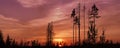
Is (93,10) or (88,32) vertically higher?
(93,10)

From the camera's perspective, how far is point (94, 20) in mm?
105938

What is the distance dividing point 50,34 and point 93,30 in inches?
661

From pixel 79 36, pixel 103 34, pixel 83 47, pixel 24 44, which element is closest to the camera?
pixel 83 47

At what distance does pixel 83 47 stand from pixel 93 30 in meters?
38.7

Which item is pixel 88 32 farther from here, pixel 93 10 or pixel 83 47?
pixel 83 47

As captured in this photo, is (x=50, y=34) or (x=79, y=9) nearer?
(x=79, y=9)

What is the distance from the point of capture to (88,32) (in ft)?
329

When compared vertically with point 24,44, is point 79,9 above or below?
above

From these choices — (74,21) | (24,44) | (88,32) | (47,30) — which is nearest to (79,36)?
(88,32)

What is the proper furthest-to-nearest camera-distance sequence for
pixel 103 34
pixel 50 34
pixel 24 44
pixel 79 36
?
1. pixel 50 34
2. pixel 103 34
3. pixel 79 36
4. pixel 24 44

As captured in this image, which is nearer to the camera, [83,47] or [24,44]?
[83,47]

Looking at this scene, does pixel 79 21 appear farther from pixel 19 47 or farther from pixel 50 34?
pixel 19 47

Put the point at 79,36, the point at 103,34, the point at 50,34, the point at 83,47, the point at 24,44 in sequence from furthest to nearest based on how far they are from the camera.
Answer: the point at 50,34, the point at 103,34, the point at 79,36, the point at 24,44, the point at 83,47

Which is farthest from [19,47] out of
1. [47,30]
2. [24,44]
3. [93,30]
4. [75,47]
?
[47,30]
